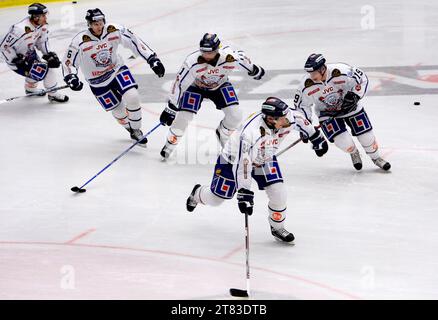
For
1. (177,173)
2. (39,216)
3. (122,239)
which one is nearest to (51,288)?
(122,239)

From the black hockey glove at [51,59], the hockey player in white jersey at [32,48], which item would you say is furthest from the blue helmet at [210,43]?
the black hockey glove at [51,59]

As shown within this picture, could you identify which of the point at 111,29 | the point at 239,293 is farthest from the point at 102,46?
the point at 239,293

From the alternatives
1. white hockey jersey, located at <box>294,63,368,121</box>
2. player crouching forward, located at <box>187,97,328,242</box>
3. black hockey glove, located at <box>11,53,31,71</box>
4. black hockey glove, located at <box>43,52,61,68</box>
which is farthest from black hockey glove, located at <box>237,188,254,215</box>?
black hockey glove, located at <box>11,53,31,71</box>

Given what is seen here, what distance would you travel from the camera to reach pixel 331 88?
9156 millimetres

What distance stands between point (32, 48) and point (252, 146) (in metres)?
5.40

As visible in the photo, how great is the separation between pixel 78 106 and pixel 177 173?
288cm

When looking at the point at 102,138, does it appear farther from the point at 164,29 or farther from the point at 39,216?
the point at 164,29

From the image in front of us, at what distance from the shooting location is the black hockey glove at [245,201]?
7363 millimetres

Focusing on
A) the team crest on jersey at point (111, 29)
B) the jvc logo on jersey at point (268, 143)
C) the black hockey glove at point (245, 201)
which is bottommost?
the black hockey glove at point (245, 201)

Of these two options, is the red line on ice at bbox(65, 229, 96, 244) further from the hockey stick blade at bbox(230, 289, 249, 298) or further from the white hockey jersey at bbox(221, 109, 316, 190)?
the hockey stick blade at bbox(230, 289, 249, 298)

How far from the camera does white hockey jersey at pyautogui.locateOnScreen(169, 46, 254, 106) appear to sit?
9500mm

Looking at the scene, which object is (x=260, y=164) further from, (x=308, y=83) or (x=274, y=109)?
(x=308, y=83)

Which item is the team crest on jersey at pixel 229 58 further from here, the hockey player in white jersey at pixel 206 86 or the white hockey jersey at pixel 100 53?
the white hockey jersey at pixel 100 53

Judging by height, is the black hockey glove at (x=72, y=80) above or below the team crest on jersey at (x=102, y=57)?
Result: below
